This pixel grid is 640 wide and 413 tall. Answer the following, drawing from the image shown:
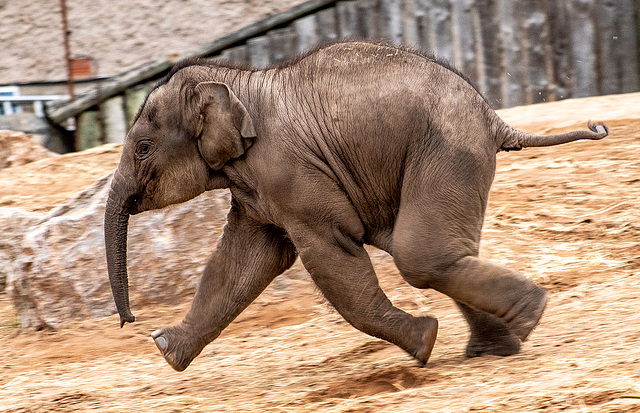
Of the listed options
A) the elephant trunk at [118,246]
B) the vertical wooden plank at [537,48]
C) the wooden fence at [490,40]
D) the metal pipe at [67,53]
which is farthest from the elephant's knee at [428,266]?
the metal pipe at [67,53]

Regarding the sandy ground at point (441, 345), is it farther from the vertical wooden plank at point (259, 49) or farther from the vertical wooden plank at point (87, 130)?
the vertical wooden plank at point (259, 49)

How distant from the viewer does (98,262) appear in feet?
22.7

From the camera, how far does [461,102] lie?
4770 millimetres

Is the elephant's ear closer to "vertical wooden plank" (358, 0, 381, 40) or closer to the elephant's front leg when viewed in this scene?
the elephant's front leg

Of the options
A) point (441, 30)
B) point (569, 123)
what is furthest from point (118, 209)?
point (441, 30)

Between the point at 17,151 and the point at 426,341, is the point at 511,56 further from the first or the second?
the point at 426,341

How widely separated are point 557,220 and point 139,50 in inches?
282

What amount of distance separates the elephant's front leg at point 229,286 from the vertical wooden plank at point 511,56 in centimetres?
621

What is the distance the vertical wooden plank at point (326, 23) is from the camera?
11.4 meters

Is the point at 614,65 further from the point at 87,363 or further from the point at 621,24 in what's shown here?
the point at 87,363

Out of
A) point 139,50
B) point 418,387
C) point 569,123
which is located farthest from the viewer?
point 139,50

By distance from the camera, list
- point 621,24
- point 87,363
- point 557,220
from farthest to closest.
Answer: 1. point 621,24
2. point 557,220
3. point 87,363

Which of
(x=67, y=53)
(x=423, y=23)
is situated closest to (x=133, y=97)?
(x=67, y=53)

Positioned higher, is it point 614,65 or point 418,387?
point 418,387
